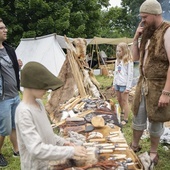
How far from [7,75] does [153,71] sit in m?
1.75

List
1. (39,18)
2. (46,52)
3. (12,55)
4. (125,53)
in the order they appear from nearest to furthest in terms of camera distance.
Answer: (12,55) → (125,53) → (46,52) → (39,18)

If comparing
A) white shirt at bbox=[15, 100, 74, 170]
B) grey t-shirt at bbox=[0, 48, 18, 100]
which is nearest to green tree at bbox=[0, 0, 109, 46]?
grey t-shirt at bbox=[0, 48, 18, 100]

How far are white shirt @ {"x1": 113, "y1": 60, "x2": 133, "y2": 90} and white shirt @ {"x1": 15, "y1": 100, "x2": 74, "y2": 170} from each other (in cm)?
338

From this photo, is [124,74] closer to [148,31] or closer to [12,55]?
[148,31]

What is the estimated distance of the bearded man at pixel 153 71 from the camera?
2959 mm

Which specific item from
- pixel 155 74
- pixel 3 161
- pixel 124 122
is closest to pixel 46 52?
pixel 124 122

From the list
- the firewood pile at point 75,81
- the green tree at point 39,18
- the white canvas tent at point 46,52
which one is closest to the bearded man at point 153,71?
the firewood pile at point 75,81

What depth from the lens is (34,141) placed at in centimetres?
181

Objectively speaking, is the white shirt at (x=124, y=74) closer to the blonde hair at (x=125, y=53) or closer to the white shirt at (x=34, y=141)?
the blonde hair at (x=125, y=53)

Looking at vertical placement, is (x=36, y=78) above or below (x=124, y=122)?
above

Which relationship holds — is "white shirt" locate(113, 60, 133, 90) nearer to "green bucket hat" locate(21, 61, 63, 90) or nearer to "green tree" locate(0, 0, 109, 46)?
"green bucket hat" locate(21, 61, 63, 90)

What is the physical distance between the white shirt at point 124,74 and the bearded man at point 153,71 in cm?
177

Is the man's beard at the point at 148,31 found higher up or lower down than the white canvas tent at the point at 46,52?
higher up

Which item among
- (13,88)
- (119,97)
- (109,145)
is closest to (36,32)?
(119,97)
